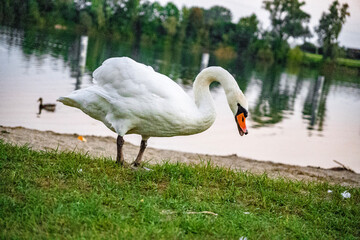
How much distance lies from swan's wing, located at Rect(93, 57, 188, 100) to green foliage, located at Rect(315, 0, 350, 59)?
6116 centimetres

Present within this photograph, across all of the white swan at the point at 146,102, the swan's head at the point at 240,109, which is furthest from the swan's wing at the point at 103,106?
the swan's head at the point at 240,109

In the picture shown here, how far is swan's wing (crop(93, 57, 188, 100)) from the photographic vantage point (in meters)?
5.14

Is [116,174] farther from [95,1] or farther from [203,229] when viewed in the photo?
[95,1]

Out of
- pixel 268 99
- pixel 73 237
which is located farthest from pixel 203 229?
pixel 268 99

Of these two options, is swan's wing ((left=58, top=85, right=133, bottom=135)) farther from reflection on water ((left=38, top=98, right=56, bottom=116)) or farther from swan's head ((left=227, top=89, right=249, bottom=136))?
reflection on water ((left=38, top=98, right=56, bottom=116))

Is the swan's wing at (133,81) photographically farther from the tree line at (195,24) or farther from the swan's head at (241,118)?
the tree line at (195,24)

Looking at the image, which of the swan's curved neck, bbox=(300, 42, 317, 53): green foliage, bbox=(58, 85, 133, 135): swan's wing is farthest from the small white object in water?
bbox=(300, 42, 317, 53): green foliage

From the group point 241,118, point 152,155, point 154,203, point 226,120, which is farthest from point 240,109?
point 226,120

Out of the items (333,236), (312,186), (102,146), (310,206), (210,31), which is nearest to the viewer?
(333,236)

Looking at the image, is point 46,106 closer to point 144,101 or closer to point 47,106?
point 47,106

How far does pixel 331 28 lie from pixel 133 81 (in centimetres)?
6308

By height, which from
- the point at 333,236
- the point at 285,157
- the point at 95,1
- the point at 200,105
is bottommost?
the point at 285,157

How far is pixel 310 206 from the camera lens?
16.8 ft

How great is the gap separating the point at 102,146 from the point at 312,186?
14.3 ft
